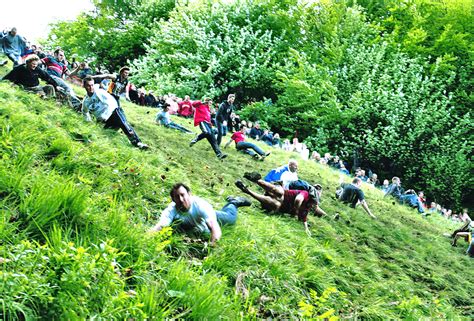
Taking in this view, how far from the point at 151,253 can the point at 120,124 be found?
217 inches

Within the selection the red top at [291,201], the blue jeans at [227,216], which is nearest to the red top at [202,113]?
the red top at [291,201]

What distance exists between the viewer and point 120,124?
9148mm

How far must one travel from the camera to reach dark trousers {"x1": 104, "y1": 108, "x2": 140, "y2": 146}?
904 cm

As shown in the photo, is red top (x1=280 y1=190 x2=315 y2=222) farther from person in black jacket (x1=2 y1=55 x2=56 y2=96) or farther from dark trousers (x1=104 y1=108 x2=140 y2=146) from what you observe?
person in black jacket (x1=2 y1=55 x2=56 y2=96)

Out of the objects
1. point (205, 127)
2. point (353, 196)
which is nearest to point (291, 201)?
point (353, 196)

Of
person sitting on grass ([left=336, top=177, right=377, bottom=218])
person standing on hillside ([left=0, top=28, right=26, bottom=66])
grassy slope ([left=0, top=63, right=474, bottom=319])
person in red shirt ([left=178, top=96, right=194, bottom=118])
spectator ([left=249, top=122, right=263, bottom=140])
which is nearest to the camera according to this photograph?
grassy slope ([left=0, top=63, right=474, bottom=319])

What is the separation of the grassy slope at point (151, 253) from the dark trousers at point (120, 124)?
0.16 m

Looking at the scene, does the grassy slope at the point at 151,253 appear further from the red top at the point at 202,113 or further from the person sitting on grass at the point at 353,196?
the red top at the point at 202,113

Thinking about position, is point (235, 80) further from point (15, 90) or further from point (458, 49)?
point (15, 90)

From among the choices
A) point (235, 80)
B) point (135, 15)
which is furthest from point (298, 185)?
point (135, 15)

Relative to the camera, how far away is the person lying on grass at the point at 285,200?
8.27 meters

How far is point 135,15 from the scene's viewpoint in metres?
40.4

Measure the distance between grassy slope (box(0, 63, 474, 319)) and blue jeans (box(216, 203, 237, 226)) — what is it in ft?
0.52

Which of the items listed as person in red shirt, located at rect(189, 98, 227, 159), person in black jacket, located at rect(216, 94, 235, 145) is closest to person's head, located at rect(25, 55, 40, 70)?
person in red shirt, located at rect(189, 98, 227, 159)
